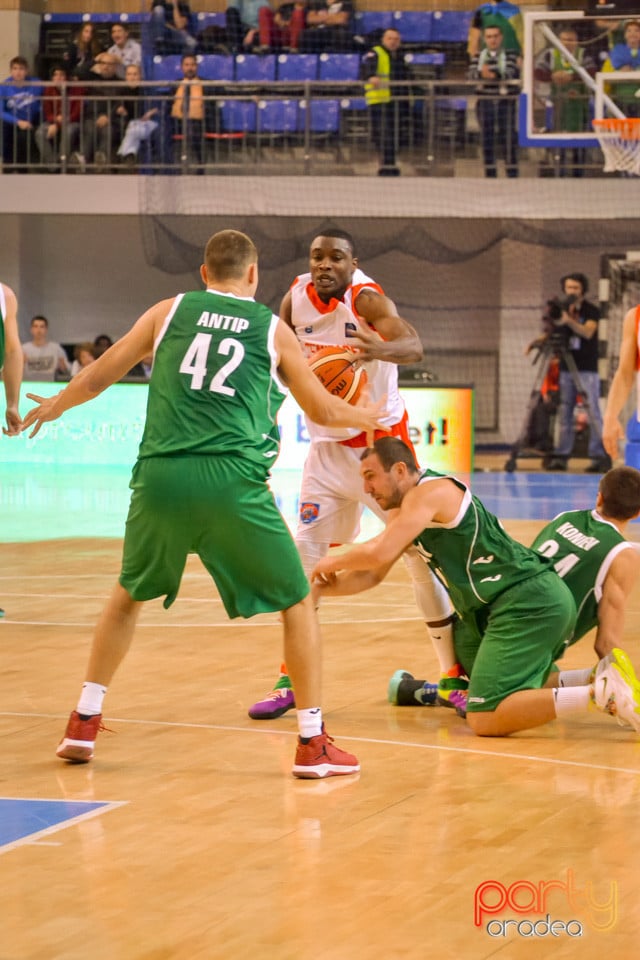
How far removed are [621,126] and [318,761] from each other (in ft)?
42.1

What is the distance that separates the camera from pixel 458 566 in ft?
19.4

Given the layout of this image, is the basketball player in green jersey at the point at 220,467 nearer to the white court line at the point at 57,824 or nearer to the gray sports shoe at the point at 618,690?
the white court line at the point at 57,824

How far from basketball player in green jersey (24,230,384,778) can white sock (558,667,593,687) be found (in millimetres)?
1379

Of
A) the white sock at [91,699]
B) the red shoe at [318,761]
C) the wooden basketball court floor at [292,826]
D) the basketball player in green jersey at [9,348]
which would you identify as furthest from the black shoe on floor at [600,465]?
the white sock at [91,699]

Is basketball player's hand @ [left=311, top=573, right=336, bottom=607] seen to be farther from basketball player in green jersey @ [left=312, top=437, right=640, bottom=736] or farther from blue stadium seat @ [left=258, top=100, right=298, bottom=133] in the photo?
blue stadium seat @ [left=258, top=100, right=298, bottom=133]

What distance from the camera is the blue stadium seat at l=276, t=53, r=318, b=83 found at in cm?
2152

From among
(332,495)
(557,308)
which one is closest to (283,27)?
(557,308)

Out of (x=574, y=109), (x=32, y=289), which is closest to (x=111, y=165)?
(x=32, y=289)

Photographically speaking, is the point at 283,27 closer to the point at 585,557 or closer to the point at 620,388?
the point at 620,388

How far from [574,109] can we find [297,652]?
44.3 feet

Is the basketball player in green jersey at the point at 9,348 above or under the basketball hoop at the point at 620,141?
under

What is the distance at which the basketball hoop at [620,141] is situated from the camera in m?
16.6

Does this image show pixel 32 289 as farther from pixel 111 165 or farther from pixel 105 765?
pixel 105 765

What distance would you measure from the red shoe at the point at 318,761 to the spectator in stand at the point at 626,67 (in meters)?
13.2
